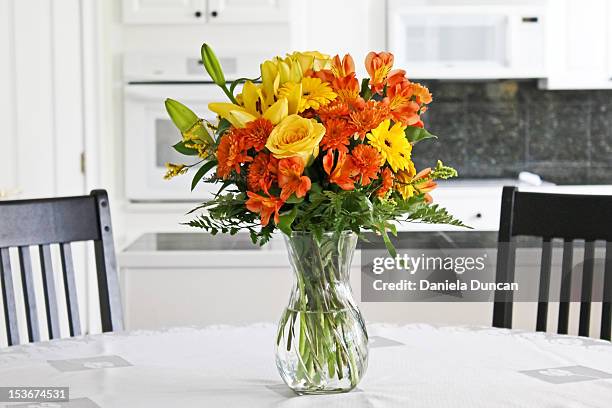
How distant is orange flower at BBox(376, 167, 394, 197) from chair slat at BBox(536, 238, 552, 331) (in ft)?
2.34

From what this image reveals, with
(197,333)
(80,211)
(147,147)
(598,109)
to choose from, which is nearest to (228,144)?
(197,333)

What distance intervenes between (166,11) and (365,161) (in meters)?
3.23

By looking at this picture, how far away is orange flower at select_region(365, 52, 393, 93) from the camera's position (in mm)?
1109

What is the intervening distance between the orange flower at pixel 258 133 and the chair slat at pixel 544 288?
84cm

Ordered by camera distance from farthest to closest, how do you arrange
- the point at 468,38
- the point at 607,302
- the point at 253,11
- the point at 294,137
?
the point at 468,38 → the point at 253,11 → the point at 607,302 → the point at 294,137

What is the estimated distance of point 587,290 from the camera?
1646 mm

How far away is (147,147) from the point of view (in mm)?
4105

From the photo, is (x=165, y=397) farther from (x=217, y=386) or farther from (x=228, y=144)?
(x=228, y=144)

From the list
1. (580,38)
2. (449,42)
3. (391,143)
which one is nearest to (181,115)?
(391,143)

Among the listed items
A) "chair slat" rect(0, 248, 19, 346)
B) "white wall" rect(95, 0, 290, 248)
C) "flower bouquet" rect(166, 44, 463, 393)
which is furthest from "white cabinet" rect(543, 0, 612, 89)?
"flower bouquet" rect(166, 44, 463, 393)

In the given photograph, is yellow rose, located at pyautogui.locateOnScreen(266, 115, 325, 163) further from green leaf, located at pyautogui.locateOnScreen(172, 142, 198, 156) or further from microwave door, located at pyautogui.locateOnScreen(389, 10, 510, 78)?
microwave door, located at pyautogui.locateOnScreen(389, 10, 510, 78)

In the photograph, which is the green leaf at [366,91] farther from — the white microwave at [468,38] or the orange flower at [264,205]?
the white microwave at [468,38]

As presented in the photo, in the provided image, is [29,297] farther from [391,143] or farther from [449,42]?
[449,42]

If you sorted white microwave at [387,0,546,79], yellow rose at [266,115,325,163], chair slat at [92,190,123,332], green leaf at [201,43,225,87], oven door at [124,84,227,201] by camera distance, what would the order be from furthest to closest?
white microwave at [387,0,546,79]
oven door at [124,84,227,201]
chair slat at [92,190,123,332]
green leaf at [201,43,225,87]
yellow rose at [266,115,325,163]
